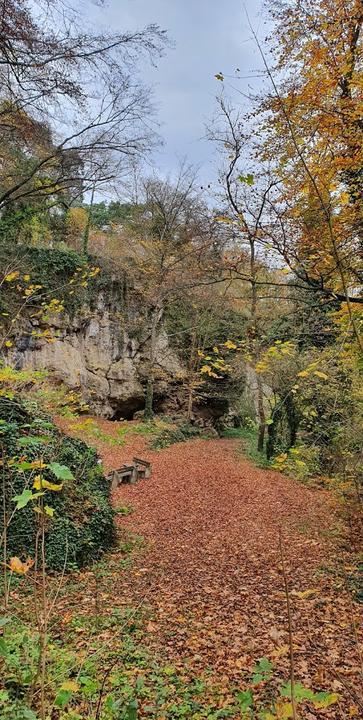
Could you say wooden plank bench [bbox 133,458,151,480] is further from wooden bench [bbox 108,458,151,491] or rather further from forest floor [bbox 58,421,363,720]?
forest floor [bbox 58,421,363,720]

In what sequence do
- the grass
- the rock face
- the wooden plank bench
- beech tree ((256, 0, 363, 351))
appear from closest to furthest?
beech tree ((256, 0, 363, 351)) → the wooden plank bench → the grass → the rock face

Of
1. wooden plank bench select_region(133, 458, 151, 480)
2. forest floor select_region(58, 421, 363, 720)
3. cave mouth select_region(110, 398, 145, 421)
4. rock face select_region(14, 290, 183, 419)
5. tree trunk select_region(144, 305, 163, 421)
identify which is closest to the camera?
forest floor select_region(58, 421, 363, 720)

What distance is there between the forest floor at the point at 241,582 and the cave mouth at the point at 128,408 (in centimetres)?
742

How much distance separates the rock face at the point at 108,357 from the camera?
50.9ft

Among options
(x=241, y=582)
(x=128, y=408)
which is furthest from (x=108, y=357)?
(x=241, y=582)

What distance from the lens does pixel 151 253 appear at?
57.6ft

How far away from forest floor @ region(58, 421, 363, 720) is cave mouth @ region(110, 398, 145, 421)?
742cm

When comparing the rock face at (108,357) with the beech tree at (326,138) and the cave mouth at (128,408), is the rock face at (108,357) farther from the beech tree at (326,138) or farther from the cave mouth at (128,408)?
the beech tree at (326,138)

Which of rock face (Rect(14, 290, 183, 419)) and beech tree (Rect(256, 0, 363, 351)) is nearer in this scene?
beech tree (Rect(256, 0, 363, 351))

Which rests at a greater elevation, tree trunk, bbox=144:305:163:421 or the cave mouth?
tree trunk, bbox=144:305:163:421

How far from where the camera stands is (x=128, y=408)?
1711cm

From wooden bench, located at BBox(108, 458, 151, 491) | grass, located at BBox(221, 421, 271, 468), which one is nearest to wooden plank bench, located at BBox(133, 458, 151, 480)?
wooden bench, located at BBox(108, 458, 151, 491)

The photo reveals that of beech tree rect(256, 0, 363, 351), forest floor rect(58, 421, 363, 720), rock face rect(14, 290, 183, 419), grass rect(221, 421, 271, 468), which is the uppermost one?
beech tree rect(256, 0, 363, 351)

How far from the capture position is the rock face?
50.9 ft
